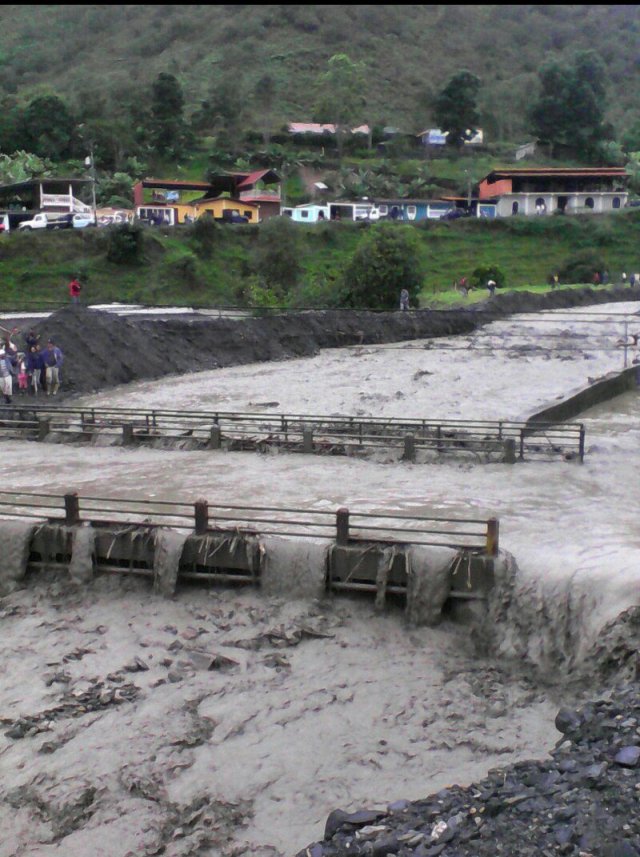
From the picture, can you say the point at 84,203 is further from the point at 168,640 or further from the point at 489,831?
the point at 489,831

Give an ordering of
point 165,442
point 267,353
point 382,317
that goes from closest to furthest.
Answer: point 165,442, point 267,353, point 382,317

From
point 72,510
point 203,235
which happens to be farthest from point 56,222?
point 72,510

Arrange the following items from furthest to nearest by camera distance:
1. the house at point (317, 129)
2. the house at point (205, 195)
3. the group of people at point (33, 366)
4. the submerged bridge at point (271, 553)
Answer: the house at point (317, 129) < the house at point (205, 195) < the group of people at point (33, 366) < the submerged bridge at point (271, 553)

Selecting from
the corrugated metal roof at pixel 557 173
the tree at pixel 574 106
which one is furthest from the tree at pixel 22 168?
the tree at pixel 574 106

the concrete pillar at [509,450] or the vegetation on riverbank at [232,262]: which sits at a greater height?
the vegetation on riverbank at [232,262]

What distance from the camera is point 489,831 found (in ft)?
25.9

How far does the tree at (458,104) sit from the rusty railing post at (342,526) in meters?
85.8

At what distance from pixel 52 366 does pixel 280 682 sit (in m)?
17.6

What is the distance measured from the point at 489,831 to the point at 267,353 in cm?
3157

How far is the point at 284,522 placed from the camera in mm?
14609

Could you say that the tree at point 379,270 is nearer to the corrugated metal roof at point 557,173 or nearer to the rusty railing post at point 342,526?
the corrugated metal roof at point 557,173

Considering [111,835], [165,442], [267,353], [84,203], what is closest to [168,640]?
[111,835]

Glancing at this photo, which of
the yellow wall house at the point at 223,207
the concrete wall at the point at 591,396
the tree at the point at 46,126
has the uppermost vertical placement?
the tree at the point at 46,126

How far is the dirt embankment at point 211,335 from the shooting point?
31219mm
